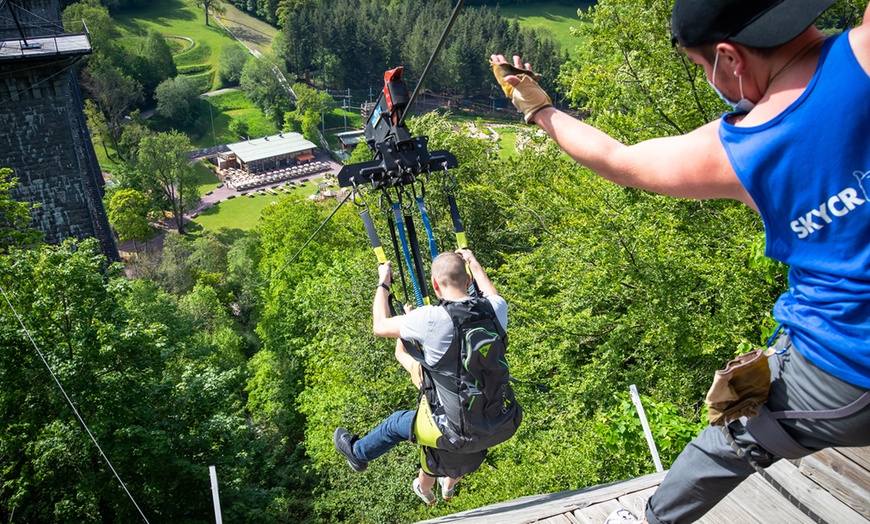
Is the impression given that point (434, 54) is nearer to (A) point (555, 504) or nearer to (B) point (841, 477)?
(A) point (555, 504)

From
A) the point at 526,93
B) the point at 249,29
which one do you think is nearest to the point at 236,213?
the point at 249,29

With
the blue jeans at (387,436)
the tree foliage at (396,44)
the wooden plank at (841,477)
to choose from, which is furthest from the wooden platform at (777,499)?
the tree foliage at (396,44)

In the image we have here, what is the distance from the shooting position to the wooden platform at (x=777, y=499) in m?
3.71

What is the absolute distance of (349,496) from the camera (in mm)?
18594

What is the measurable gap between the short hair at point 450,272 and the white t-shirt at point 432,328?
0.15m

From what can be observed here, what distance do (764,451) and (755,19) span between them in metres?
1.71

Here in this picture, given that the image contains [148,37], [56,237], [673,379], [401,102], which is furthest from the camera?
[148,37]

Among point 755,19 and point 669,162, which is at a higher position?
point 755,19

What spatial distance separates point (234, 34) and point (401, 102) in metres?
109

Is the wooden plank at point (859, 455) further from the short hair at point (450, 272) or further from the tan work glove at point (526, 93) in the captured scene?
the tan work glove at point (526, 93)

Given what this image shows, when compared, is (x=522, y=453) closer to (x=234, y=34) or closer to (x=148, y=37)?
(x=148, y=37)

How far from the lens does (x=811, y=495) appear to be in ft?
12.5

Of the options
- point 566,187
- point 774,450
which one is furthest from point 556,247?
point 774,450

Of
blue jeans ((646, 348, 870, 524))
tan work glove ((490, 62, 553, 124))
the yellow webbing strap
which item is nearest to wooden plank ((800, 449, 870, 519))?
blue jeans ((646, 348, 870, 524))
